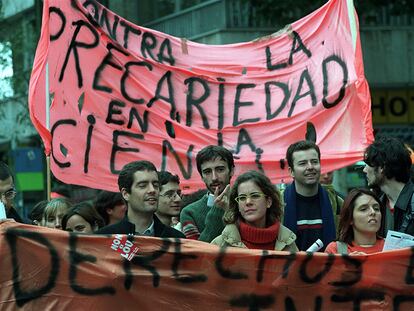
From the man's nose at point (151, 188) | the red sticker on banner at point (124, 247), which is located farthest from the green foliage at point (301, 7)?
the red sticker on banner at point (124, 247)

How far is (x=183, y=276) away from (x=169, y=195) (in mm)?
1981

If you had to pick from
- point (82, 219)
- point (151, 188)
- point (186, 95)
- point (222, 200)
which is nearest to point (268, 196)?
point (222, 200)

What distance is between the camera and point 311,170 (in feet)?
26.6

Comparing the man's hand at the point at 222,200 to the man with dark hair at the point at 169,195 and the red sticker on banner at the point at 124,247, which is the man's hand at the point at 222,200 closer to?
the man with dark hair at the point at 169,195

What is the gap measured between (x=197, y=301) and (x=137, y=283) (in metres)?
0.33

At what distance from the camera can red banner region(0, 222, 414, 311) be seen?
6.69m

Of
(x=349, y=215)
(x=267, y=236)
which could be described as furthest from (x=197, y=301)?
(x=349, y=215)

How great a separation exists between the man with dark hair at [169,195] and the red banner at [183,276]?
191cm

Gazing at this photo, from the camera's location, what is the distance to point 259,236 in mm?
7328

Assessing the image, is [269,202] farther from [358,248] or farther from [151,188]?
[151,188]

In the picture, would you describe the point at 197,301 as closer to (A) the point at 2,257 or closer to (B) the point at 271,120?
(A) the point at 2,257

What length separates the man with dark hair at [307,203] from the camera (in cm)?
806

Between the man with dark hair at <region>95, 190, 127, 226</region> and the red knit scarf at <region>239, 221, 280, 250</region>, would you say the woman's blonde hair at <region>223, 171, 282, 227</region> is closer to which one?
the red knit scarf at <region>239, 221, 280, 250</region>

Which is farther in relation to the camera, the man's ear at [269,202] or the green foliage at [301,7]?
the green foliage at [301,7]
